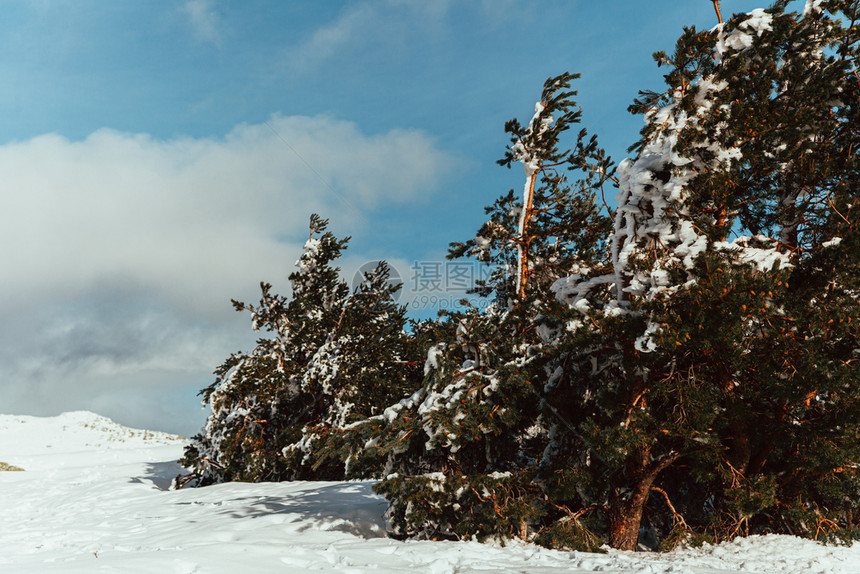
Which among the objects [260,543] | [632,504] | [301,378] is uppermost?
[301,378]

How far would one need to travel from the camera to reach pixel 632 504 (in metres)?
5.90

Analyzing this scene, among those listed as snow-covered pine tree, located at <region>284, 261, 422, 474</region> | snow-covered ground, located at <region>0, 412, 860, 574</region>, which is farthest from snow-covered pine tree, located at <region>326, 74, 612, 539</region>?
snow-covered pine tree, located at <region>284, 261, 422, 474</region>

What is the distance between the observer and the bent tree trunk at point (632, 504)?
5.81 metres

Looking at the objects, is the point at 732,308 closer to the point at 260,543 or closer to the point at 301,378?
the point at 260,543

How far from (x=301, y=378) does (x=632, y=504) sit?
29.5ft

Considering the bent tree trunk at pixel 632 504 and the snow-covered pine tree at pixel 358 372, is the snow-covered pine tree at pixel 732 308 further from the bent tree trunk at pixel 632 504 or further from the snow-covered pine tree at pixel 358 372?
the snow-covered pine tree at pixel 358 372

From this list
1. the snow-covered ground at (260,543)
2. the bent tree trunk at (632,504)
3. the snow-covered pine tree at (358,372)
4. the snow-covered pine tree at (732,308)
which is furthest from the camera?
the snow-covered pine tree at (358,372)

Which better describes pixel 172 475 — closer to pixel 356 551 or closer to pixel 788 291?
pixel 356 551

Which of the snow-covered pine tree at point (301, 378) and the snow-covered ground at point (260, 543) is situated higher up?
the snow-covered pine tree at point (301, 378)

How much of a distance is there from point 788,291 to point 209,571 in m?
6.03

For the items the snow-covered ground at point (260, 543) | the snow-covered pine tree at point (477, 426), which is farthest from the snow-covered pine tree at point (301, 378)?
the snow-covered pine tree at point (477, 426)

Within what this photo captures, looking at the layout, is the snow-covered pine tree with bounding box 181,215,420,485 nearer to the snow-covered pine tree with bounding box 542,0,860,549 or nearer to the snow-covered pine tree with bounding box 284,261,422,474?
the snow-covered pine tree with bounding box 284,261,422,474

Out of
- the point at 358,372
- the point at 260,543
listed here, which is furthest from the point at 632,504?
the point at 358,372

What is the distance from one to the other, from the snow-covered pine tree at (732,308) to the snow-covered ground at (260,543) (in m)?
0.69
